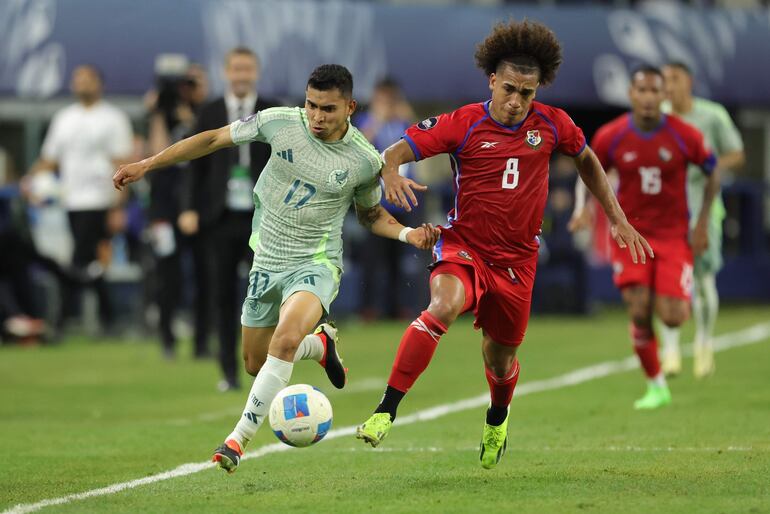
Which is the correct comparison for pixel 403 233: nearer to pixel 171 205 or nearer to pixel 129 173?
pixel 129 173

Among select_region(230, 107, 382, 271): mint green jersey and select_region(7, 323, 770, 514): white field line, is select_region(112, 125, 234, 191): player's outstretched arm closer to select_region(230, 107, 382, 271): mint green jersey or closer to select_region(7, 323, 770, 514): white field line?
select_region(230, 107, 382, 271): mint green jersey

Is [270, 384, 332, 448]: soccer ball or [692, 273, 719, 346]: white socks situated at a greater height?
[270, 384, 332, 448]: soccer ball

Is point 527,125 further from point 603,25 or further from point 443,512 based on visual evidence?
point 603,25

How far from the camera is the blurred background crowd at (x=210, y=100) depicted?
17.1 meters

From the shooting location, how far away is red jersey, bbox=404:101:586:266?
323 inches

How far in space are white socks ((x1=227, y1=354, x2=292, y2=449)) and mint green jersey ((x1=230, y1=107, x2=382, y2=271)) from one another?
0.71 metres

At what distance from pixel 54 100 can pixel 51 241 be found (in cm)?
446

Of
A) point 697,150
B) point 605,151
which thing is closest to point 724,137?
point 697,150

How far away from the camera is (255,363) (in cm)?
881

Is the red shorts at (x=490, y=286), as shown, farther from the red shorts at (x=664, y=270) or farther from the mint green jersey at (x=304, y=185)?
the red shorts at (x=664, y=270)

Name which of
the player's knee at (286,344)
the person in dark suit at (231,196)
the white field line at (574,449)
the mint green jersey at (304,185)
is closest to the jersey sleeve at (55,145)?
the person in dark suit at (231,196)

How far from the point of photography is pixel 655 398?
11.5 metres

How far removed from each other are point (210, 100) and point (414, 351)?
8509mm

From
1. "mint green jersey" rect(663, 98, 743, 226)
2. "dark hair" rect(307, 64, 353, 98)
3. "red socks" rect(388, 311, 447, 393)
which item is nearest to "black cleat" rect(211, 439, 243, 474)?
"red socks" rect(388, 311, 447, 393)
